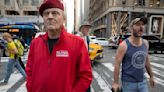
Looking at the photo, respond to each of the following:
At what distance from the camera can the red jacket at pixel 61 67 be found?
2.67m

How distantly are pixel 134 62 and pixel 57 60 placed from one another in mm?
1627

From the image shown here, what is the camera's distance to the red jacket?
267cm

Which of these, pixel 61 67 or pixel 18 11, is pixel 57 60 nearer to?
pixel 61 67

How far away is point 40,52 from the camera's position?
277cm

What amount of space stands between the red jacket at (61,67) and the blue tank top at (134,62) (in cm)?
130

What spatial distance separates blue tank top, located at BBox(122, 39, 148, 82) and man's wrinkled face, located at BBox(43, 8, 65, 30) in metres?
1.49

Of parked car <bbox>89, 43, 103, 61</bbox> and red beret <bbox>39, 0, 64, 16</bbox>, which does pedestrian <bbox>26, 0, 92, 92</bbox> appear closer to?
red beret <bbox>39, 0, 64, 16</bbox>

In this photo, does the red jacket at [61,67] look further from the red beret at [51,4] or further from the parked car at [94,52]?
the parked car at [94,52]

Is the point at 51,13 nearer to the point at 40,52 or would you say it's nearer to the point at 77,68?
the point at 40,52

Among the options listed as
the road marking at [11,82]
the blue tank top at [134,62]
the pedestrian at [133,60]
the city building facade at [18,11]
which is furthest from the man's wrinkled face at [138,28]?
the city building facade at [18,11]

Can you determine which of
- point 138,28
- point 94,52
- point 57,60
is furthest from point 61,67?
point 94,52

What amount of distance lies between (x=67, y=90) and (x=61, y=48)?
41 centimetres

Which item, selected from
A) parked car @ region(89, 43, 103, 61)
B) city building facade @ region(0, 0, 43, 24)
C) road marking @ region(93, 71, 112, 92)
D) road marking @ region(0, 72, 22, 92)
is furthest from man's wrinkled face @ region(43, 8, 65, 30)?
city building facade @ region(0, 0, 43, 24)

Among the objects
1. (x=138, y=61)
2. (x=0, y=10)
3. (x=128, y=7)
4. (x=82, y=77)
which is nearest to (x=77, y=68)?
(x=82, y=77)
